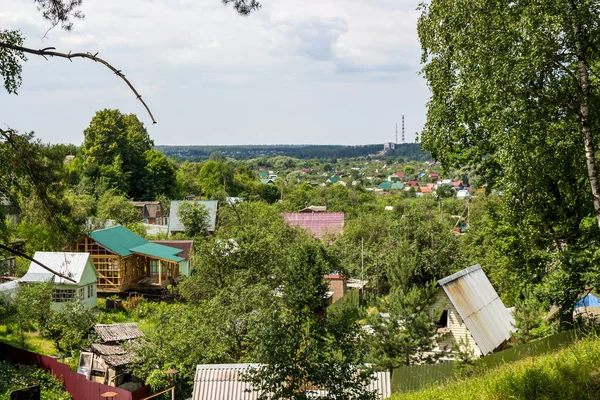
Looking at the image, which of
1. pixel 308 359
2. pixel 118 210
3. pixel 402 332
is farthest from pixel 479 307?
pixel 118 210

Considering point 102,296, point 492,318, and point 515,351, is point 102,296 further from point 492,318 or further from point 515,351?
point 515,351

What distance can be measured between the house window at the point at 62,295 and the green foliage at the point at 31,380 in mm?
8812

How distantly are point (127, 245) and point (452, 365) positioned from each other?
2341cm

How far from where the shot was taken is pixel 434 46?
14.8 meters

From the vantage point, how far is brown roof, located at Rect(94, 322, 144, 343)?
19.2m

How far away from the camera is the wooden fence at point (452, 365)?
10.3 metres

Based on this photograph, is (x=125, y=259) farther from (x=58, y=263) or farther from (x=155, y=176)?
(x=155, y=176)

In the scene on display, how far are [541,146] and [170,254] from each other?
77.6ft

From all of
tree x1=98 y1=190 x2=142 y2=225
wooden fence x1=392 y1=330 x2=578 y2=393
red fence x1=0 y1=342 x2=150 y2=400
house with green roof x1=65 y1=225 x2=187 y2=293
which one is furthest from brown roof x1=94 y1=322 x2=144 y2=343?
tree x1=98 y1=190 x2=142 y2=225

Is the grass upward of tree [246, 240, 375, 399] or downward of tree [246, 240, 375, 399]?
upward

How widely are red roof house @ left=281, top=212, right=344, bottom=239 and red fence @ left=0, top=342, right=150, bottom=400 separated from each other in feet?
87.1

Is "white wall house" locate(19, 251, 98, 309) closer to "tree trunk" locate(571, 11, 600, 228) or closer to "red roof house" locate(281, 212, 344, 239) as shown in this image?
"red roof house" locate(281, 212, 344, 239)

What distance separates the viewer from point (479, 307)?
59.8 ft

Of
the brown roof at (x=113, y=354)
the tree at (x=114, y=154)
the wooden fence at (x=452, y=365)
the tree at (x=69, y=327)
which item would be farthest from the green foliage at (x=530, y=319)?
Result: the tree at (x=114, y=154)
